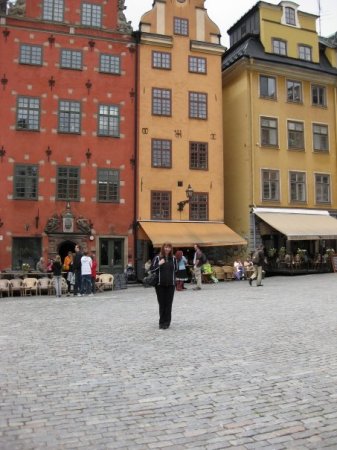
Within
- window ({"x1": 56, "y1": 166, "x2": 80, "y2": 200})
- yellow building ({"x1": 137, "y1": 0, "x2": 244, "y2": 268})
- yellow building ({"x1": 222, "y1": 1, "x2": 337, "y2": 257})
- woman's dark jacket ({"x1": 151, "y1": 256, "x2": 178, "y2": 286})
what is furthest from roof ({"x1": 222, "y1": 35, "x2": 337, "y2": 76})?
woman's dark jacket ({"x1": 151, "y1": 256, "x2": 178, "y2": 286})

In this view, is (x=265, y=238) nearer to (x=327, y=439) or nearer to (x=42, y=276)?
(x=42, y=276)

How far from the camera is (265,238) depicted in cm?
2841

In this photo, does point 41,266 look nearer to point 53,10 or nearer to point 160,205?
point 160,205

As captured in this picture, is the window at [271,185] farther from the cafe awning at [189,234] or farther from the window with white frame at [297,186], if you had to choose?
the cafe awning at [189,234]

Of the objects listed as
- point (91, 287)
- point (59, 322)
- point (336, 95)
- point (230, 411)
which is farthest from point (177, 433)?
point (336, 95)

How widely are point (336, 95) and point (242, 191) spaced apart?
9.80 metres

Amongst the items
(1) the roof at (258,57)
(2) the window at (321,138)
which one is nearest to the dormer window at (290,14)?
(1) the roof at (258,57)

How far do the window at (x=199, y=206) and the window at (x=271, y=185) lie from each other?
12.2 feet

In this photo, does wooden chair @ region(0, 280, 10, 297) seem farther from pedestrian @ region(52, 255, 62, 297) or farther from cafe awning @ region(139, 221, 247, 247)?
cafe awning @ region(139, 221, 247, 247)

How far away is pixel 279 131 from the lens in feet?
95.8

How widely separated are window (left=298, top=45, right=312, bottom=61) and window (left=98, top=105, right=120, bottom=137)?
44.7ft

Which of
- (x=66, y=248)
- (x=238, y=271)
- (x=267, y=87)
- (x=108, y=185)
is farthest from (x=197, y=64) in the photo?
(x=66, y=248)

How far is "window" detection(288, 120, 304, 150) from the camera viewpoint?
29672 mm

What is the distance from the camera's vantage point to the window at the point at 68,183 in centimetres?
2452
